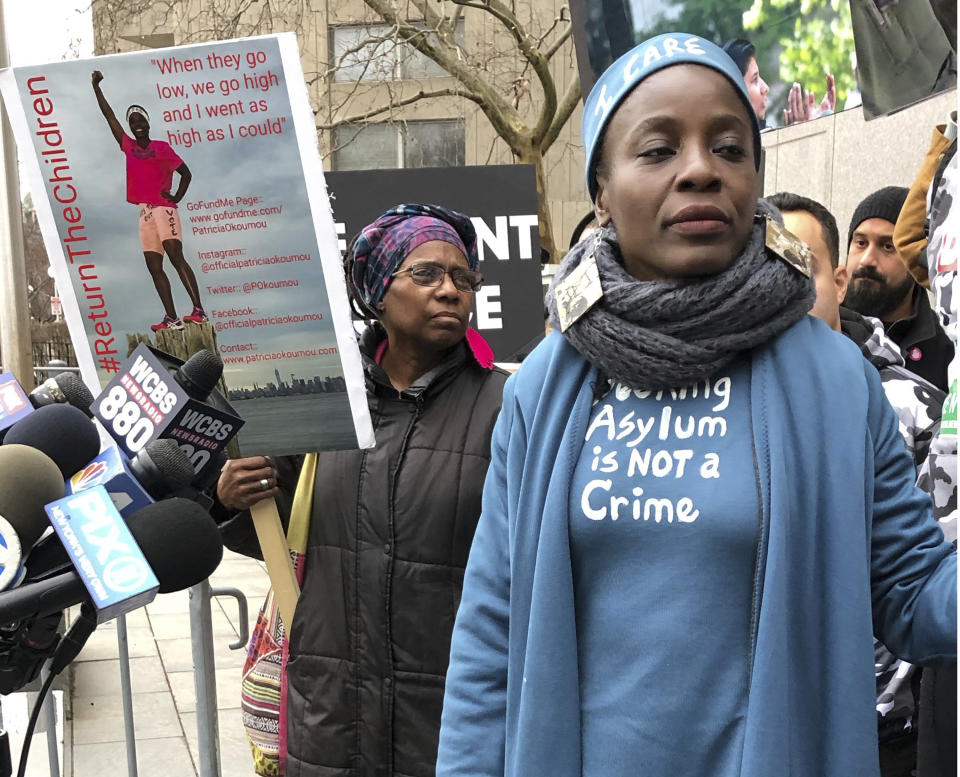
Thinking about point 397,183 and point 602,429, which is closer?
point 602,429

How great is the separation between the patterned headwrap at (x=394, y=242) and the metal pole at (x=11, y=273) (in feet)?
4.11

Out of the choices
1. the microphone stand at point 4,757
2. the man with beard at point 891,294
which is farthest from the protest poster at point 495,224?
the microphone stand at point 4,757

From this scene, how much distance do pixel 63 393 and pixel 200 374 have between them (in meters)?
0.25

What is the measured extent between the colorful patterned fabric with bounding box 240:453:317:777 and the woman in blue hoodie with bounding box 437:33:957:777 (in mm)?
1402

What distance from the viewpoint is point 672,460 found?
5.31ft

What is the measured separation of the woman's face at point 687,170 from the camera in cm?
163

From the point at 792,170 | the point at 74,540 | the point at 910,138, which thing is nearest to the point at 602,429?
the point at 74,540

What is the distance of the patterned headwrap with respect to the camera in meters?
3.24

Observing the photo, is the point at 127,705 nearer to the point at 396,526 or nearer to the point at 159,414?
the point at 396,526

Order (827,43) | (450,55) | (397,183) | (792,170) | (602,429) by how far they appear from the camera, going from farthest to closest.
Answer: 1. (450,55)
2. (792,170)
3. (397,183)
4. (827,43)
5. (602,429)

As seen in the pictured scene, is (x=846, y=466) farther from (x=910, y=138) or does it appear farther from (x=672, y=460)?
(x=910, y=138)

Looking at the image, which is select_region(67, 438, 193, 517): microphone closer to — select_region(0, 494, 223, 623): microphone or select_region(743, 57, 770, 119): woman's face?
select_region(0, 494, 223, 623): microphone

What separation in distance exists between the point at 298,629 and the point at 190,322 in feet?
2.86

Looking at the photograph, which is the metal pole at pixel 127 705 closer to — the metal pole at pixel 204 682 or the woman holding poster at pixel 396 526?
the metal pole at pixel 204 682
